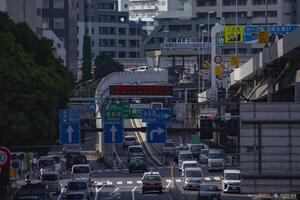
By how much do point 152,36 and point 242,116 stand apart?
471 ft

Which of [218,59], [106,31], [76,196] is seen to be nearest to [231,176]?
[76,196]

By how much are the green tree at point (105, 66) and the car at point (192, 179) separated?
100m

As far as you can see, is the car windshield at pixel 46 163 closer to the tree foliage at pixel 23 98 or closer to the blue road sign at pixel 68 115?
the blue road sign at pixel 68 115

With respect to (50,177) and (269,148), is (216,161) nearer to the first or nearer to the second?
(50,177)

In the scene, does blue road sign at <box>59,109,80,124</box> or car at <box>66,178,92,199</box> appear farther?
car at <box>66,178,92,199</box>

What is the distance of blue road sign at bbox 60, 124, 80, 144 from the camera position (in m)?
51.5

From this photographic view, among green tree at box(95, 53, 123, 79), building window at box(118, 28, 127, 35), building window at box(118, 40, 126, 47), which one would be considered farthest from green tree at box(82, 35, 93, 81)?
building window at box(118, 40, 126, 47)

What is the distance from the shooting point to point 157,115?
5650cm

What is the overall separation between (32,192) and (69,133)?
5284mm

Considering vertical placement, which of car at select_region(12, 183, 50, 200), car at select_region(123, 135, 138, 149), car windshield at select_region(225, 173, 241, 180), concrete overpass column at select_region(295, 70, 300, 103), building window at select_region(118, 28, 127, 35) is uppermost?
building window at select_region(118, 28, 127, 35)

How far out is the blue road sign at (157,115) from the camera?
56.0m

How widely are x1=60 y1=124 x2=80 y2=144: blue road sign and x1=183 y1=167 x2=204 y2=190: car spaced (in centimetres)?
1369

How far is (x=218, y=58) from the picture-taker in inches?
3612

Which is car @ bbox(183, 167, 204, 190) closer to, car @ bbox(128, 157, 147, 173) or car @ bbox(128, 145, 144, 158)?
car @ bbox(128, 157, 147, 173)
